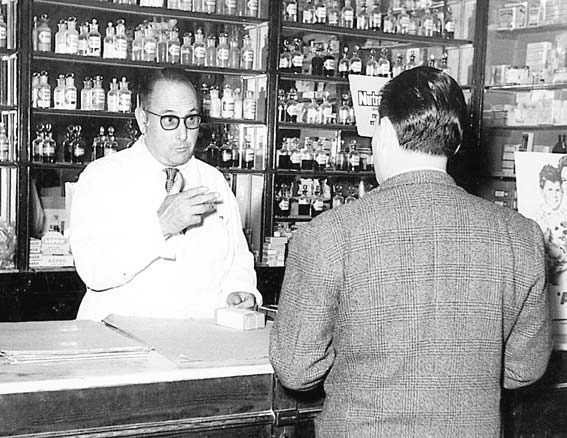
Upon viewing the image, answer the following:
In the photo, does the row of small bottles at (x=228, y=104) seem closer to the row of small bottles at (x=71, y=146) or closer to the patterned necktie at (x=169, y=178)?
the row of small bottles at (x=71, y=146)

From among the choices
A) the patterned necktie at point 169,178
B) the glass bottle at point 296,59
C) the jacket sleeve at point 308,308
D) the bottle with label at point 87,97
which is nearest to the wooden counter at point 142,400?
the jacket sleeve at point 308,308

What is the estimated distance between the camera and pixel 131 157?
11.0ft

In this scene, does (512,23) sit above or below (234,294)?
above

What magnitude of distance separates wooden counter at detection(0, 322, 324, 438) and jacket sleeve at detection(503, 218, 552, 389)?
63 centimetres

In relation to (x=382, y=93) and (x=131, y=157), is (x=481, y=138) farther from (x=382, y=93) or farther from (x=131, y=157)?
(x=382, y=93)

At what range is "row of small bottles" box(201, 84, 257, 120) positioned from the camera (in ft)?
17.9

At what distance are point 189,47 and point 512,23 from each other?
85.3 inches

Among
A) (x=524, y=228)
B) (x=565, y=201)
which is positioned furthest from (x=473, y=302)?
(x=565, y=201)

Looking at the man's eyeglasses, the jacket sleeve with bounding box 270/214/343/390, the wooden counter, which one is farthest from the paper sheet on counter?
the man's eyeglasses

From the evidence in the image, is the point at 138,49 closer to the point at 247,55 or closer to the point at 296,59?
the point at 247,55

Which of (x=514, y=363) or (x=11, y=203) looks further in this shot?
(x=11, y=203)

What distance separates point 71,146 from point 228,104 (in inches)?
38.4

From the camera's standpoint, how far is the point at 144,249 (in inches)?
119

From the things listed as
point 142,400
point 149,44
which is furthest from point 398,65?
point 142,400
